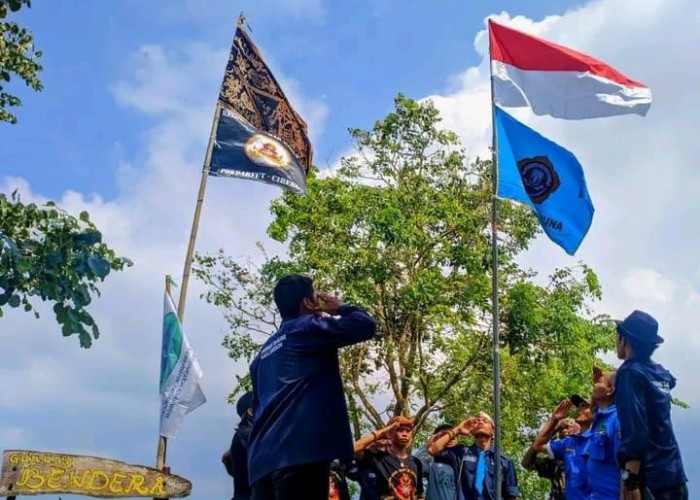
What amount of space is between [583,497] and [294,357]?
103 inches

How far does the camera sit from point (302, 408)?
12.3 ft

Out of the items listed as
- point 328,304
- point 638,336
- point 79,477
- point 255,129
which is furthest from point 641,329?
point 255,129

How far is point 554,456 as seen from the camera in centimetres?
612

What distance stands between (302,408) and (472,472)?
12.0ft

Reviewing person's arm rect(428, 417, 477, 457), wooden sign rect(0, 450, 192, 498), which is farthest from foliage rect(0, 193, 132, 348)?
person's arm rect(428, 417, 477, 457)

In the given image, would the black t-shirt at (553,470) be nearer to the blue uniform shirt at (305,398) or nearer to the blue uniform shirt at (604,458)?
the blue uniform shirt at (604,458)

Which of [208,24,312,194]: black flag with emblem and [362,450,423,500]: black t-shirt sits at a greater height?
[208,24,312,194]: black flag with emblem

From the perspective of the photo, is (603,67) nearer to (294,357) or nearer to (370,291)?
(294,357)

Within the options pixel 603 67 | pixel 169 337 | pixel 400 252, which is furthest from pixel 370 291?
pixel 603 67

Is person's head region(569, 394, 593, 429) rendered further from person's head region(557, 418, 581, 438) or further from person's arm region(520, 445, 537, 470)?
person's arm region(520, 445, 537, 470)

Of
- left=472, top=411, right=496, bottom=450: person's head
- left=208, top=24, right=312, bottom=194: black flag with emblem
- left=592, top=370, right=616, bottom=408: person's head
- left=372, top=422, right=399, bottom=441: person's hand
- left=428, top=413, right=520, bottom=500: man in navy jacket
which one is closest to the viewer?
left=592, top=370, right=616, bottom=408: person's head

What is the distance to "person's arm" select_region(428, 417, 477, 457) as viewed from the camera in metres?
6.79

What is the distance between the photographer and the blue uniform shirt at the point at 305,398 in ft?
12.1

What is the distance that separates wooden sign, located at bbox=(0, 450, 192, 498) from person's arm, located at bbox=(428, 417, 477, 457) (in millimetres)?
2434
